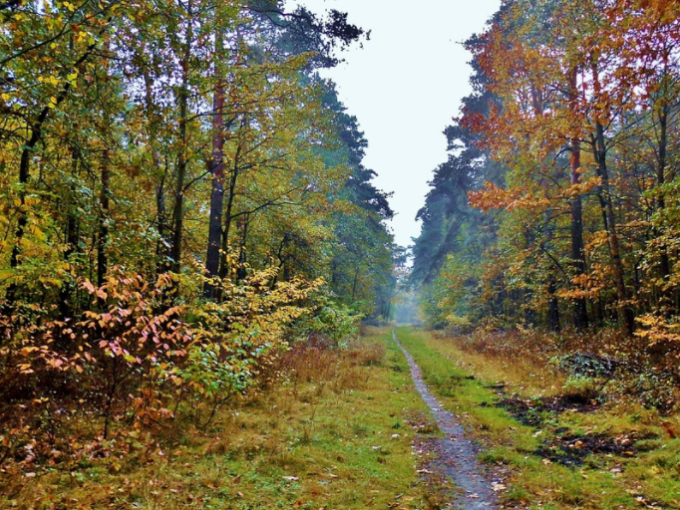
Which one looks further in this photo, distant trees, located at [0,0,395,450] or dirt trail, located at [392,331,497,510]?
distant trees, located at [0,0,395,450]

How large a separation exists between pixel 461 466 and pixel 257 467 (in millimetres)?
2992

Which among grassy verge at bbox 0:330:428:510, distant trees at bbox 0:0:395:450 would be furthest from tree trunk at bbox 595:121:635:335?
distant trees at bbox 0:0:395:450

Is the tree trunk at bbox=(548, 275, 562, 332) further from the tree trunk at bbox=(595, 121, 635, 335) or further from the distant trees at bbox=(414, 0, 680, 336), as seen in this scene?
the tree trunk at bbox=(595, 121, 635, 335)

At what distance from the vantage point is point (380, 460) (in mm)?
6055

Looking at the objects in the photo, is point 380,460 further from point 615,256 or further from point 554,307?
point 554,307

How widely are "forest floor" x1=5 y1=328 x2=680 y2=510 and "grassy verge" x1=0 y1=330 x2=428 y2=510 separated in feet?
0.07

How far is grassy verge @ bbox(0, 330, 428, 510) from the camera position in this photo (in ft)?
13.6

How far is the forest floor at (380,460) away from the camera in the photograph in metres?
4.40

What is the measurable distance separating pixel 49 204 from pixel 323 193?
965cm

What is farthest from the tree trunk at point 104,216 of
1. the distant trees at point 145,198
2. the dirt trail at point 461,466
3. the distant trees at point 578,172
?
the distant trees at point 578,172

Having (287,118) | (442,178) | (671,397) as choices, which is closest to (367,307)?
(442,178)

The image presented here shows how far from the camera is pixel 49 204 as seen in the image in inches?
223

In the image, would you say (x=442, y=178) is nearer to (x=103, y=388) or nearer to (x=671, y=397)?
(x=671, y=397)

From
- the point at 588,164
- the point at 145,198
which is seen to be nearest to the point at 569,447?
the point at 588,164
